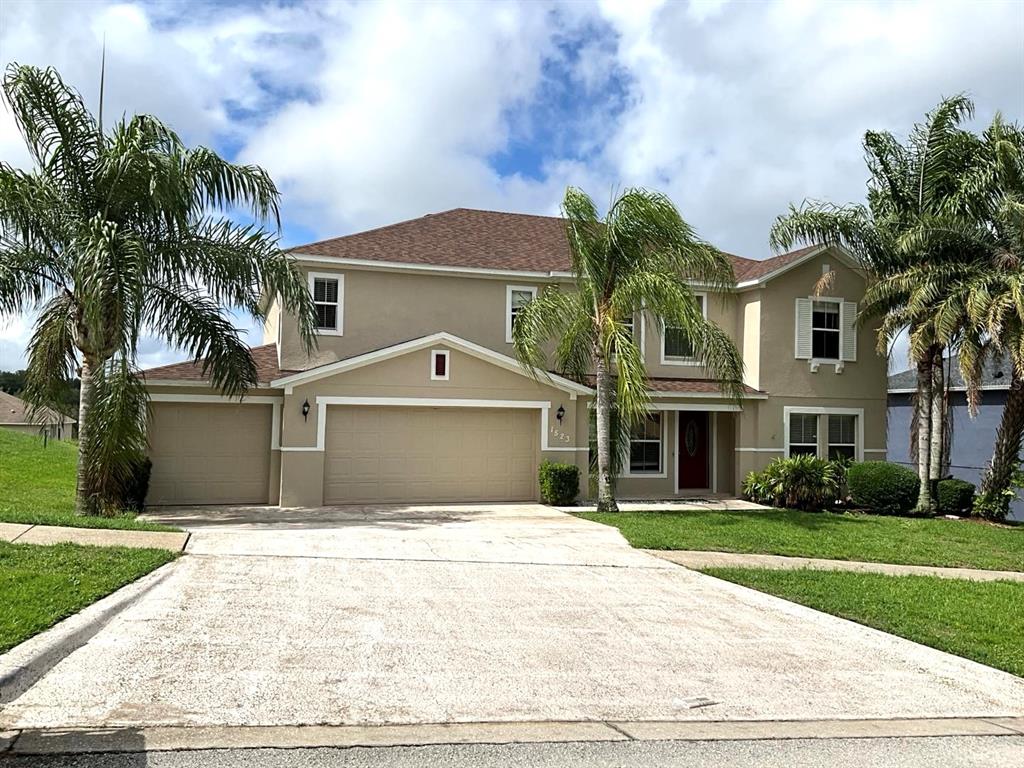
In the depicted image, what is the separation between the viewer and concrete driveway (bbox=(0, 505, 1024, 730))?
5.86 meters

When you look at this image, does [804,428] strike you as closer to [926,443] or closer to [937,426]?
[937,426]

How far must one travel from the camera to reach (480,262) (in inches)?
798

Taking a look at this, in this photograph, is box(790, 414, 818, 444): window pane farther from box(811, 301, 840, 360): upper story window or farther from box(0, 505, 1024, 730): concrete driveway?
box(0, 505, 1024, 730): concrete driveway

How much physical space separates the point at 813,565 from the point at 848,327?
10972 mm

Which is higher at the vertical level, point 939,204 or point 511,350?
point 939,204

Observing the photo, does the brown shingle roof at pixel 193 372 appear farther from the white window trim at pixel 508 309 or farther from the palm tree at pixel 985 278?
the palm tree at pixel 985 278

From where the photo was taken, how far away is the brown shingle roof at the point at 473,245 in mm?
19578

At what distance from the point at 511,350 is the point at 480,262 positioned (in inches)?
84.9

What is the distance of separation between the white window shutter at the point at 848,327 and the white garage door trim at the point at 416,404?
7.78 m

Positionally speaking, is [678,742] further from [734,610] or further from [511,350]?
[511,350]

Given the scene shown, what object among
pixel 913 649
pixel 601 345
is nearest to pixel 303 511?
pixel 601 345

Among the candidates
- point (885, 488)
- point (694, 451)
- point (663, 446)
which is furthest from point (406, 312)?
point (885, 488)

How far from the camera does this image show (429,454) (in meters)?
18.4

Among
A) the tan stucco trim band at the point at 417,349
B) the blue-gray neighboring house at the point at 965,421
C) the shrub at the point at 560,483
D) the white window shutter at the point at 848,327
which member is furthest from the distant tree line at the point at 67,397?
the blue-gray neighboring house at the point at 965,421
